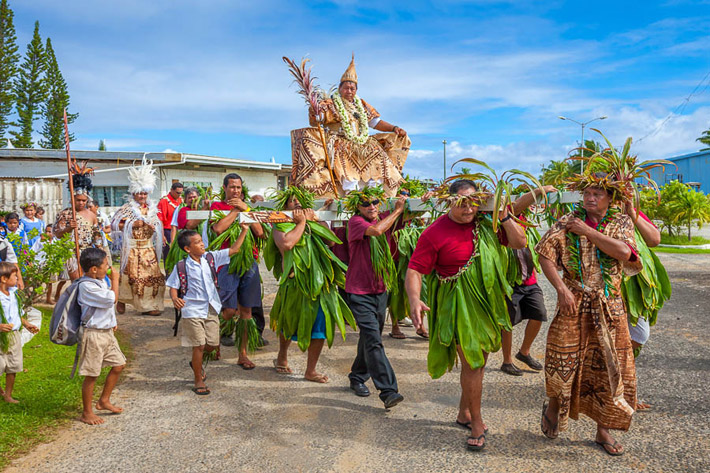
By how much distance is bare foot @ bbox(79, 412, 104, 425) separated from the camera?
4.31 m

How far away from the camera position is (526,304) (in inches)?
212

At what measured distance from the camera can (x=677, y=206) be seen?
18.8 m

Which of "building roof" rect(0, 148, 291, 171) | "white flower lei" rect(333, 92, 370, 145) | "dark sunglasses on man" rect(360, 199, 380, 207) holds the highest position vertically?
"building roof" rect(0, 148, 291, 171)

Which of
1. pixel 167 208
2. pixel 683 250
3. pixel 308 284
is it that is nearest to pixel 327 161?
pixel 308 284

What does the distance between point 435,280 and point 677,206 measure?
17903mm

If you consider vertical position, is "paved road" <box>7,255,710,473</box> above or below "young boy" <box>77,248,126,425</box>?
below

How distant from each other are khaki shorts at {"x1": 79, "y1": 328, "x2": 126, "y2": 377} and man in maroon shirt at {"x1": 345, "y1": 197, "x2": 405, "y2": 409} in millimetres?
1947

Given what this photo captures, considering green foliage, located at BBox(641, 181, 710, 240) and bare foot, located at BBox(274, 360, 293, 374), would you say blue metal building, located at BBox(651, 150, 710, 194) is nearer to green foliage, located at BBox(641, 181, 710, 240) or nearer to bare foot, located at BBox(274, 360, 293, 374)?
green foliage, located at BBox(641, 181, 710, 240)

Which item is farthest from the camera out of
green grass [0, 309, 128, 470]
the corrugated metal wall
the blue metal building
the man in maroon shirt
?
the blue metal building

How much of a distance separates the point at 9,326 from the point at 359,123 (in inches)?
158

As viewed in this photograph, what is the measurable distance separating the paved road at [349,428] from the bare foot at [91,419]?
0.05 metres

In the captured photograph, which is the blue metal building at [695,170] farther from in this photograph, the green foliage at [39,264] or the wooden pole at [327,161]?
the green foliage at [39,264]

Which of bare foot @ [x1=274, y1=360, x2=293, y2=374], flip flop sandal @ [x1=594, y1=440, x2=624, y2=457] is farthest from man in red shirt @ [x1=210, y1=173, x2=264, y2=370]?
flip flop sandal @ [x1=594, y1=440, x2=624, y2=457]

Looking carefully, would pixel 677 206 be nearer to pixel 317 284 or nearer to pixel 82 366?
pixel 317 284
